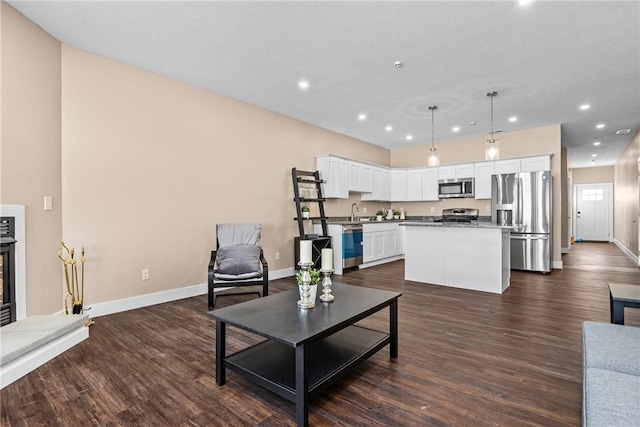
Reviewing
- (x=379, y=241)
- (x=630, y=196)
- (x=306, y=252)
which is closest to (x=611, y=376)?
(x=306, y=252)

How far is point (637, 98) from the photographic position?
4.64 meters

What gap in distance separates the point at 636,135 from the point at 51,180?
993 centimetres

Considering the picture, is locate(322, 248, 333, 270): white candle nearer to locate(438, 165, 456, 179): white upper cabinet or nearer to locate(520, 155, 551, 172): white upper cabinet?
locate(520, 155, 551, 172): white upper cabinet

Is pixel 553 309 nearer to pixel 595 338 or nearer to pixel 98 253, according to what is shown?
pixel 595 338

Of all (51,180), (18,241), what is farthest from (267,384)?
(51,180)

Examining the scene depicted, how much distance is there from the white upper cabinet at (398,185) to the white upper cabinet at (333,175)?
2025mm

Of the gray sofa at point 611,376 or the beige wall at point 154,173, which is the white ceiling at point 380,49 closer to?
the beige wall at point 154,173

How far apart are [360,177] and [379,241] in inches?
55.2

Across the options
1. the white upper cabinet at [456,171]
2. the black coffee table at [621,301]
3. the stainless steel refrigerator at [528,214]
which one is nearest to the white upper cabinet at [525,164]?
the stainless steel refrigerator at [528,214]

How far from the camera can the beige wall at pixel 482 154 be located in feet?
20.2

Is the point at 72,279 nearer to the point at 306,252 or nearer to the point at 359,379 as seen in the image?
the point at 306,252

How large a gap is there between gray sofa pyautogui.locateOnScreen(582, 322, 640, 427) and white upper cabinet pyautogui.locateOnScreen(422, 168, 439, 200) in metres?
5.69

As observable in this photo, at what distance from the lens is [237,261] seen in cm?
388

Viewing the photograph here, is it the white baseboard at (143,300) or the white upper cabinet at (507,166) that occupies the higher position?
the white upper cabinet at (507,166)
